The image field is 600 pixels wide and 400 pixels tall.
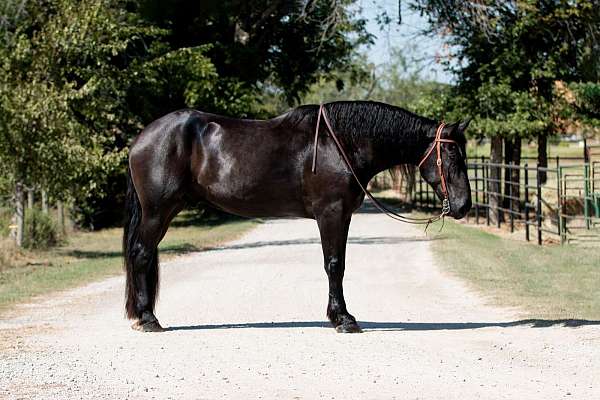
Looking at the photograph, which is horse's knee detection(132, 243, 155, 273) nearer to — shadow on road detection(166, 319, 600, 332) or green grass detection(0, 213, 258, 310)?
shadow on road detection(166, 319, 600, 332)

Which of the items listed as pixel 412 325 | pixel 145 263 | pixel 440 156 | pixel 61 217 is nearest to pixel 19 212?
pixel 61 217

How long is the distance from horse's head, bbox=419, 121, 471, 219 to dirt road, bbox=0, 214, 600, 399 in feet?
4.25

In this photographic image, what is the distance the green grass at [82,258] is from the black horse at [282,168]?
3939mm

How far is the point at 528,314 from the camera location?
38.9ft

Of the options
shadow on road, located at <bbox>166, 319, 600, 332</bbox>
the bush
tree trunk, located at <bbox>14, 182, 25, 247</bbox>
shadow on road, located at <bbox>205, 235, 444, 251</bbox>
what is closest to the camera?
shadow on road, located at <bbox>166, 319, 600, 332</bbox>

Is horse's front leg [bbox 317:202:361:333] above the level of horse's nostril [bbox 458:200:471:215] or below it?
below

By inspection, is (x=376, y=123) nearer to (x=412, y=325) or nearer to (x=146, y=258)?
A: (x=412, y=325)

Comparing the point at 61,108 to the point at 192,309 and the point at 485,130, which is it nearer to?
the point at 192,309

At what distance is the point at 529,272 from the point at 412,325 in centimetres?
658

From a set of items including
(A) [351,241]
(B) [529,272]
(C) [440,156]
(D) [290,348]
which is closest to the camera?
(D) [290,348]

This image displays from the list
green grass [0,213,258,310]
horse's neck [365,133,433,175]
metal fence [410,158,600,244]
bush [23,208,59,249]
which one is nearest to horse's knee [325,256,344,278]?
horse's neck [365,133,433,175]

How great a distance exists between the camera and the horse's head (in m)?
9.93

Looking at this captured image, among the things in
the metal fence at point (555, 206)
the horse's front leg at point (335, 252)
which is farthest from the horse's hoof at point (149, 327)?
the metal fence at point (555, 206)

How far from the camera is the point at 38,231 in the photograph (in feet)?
73.3
